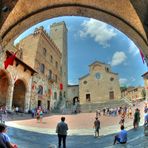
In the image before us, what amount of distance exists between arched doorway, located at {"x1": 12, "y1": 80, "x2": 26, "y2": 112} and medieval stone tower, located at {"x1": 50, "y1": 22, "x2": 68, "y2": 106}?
22668 millimetres

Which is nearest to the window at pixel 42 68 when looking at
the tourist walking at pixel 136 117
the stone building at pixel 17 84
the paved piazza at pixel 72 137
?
the stone building at pixel 17 84

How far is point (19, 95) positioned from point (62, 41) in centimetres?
2985

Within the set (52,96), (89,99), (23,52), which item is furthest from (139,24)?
(89,99)

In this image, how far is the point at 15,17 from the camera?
4930mm

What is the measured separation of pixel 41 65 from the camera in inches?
1507

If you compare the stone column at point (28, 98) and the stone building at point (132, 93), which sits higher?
the stone building at point (132, 93)

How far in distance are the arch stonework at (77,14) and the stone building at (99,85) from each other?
167 ft

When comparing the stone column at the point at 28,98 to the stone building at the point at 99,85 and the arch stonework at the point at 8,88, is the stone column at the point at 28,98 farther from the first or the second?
the stone building at the point at 99,85

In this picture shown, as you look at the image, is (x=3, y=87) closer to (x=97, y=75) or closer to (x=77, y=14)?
(x=77, y=14)

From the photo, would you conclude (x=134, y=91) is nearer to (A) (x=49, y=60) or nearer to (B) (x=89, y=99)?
(B) (x=89, y=99)

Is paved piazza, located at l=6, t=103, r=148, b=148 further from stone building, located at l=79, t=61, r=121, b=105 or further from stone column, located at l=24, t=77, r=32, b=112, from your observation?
stone building, located at l=79, t=61, r=121, b=105

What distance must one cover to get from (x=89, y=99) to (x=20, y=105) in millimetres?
29548

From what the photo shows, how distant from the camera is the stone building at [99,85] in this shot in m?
56.1

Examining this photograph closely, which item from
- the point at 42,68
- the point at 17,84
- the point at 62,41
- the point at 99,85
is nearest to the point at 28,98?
the point at 17,84
